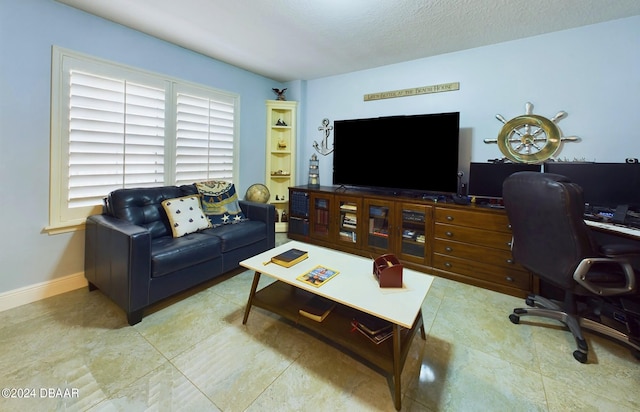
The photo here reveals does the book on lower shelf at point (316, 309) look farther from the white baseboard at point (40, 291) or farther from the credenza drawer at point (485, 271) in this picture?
the white baseboard at point (40, 291)

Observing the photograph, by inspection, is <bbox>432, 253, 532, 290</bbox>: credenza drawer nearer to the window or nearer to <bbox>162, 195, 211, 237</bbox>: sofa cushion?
<bbox>162, 195, 211, 237</bbox>: sofa cushion

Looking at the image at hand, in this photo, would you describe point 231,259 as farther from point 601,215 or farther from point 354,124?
point 601,215

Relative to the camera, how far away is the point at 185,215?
2.47m

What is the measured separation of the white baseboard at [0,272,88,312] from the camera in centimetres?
197

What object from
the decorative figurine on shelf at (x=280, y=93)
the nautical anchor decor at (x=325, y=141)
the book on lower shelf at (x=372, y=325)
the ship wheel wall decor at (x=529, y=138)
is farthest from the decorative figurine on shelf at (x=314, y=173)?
the book on lower shelf at (x=372, y=325)

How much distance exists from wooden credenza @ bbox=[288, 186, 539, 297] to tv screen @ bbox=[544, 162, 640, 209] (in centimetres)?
62

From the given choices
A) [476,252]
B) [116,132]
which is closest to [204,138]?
[116,132]

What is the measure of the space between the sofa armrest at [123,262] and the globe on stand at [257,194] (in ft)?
5.53

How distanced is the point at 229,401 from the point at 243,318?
665 mm

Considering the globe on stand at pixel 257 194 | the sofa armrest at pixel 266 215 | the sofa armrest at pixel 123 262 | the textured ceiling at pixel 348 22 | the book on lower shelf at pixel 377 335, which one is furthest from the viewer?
the globe on stand at pixel 257 194

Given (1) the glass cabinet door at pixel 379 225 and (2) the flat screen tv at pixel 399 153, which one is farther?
(1) the glass cabinet door at pixel 379 225

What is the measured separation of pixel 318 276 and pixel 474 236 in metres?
1.66

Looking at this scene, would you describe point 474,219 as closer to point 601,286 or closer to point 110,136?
point 601,286

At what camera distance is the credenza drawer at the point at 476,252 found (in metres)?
2.33
